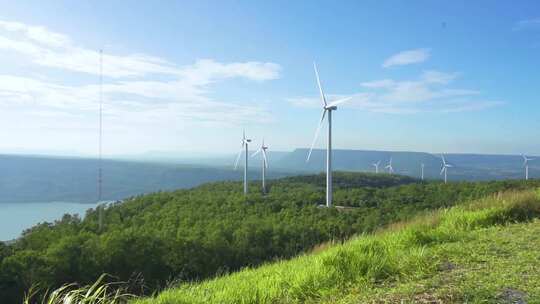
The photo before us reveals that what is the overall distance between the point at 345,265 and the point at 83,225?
52709 millimetres

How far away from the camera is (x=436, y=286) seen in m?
5.02

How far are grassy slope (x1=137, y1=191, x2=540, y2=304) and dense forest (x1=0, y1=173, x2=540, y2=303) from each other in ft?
13.0

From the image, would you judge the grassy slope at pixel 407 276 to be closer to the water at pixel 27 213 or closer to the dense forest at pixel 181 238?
the dense forest at pixel 181 238

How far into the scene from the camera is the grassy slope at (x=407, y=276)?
4828 mm

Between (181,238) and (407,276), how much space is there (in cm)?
3699

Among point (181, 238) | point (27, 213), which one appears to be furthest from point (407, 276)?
point (27, 213)

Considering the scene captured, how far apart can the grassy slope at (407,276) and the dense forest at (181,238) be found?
395 cm

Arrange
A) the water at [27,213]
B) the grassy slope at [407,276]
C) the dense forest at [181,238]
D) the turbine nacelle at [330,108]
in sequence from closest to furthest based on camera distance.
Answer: the grassy slope at [407,276] < the dense forest at [181,238] < the turbine nacelle at [330,108] < the water at [27,213]

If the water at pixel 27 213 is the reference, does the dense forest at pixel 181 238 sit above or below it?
above

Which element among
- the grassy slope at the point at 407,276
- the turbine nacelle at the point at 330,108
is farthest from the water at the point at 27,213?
the grassy slope at the point at 407,276

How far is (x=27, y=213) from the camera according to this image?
150 m

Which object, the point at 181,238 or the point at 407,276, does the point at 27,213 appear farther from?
the point at 407,276

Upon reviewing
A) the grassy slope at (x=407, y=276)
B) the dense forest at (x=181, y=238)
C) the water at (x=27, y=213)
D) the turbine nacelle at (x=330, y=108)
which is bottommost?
the water at (x=27, y=213)

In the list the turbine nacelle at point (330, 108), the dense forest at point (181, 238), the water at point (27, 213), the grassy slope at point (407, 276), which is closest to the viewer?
the grassy slope at point (407, 276)
